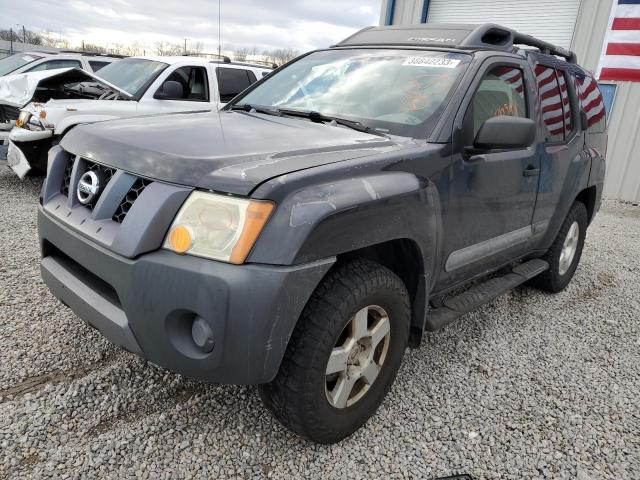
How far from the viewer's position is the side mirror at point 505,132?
242cm

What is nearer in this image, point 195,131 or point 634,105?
point 195,131

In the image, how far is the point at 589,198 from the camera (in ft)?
14.1

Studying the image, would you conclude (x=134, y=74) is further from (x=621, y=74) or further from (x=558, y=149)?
(x=621, y=74)

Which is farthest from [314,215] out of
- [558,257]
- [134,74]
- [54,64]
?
[54,64]

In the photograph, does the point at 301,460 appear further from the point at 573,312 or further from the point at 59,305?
the point at 573,312

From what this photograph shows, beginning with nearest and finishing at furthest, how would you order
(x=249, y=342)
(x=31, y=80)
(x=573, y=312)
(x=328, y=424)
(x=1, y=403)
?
(x=249, y=342), (x=328, y=424), (x=1, y=403), (x=573, y=312), (x=31, y=80)

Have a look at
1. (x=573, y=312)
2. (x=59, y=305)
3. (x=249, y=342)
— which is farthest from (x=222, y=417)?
(x=573, y=312)

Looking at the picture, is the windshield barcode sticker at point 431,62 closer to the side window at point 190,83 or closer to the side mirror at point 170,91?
the side mirror at point 170,91

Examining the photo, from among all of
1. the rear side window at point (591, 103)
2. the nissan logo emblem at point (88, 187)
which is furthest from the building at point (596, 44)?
the nissan logo emblem at point (88, 187)

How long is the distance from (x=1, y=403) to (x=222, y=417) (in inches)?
38.3

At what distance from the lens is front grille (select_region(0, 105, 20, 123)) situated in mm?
6667

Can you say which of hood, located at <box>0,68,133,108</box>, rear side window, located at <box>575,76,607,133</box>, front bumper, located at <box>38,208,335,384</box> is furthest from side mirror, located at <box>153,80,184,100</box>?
front bumper, located at <box>38,208,335,384</box>

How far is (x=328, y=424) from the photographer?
2033 millimetres

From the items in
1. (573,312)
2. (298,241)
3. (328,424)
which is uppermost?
(298,241)
